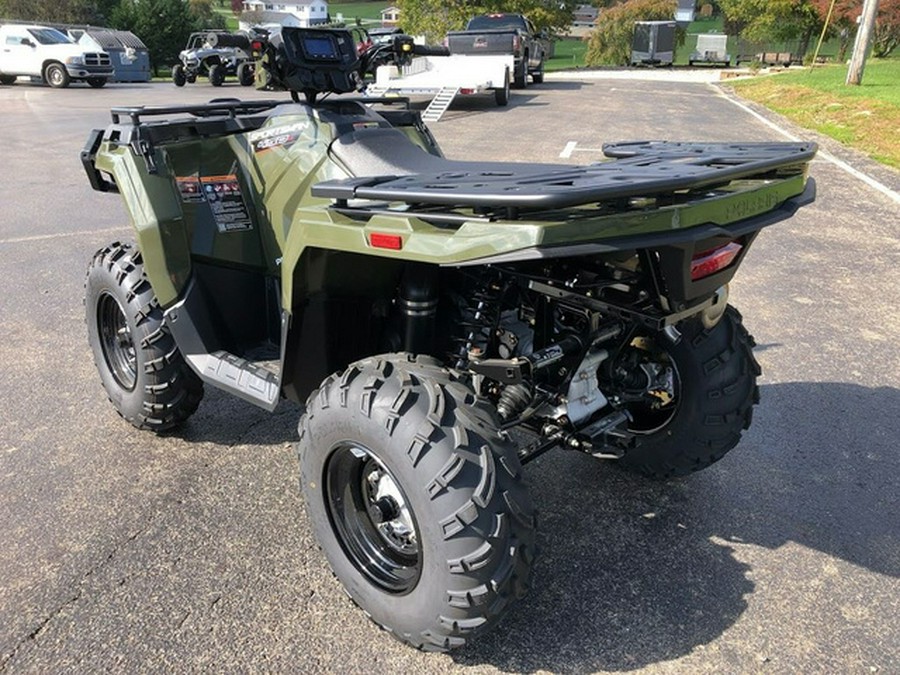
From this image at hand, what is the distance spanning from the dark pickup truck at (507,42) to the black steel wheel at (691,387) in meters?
18.6

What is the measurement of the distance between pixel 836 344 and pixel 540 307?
10.3 feet

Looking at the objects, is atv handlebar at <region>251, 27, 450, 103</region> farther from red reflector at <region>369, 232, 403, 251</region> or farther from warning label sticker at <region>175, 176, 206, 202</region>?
red reflector at <region>369, 232, 403, 251</region>

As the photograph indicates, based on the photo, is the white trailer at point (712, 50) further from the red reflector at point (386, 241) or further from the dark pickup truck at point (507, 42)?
the red reflector at point (386, 241)

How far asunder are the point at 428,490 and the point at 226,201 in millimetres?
1883

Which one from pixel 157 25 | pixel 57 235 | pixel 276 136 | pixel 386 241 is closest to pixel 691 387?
pixel 386 241

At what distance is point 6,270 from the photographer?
632 cm

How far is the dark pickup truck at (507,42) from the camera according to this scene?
20.4 metres

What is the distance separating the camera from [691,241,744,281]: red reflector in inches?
83.5

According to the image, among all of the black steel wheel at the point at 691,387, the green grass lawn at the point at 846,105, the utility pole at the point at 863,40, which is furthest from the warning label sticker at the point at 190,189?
the utility pole at the point at 863,40

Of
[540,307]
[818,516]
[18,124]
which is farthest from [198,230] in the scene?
[18,124]

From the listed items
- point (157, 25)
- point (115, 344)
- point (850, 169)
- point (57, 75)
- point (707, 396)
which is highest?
point (707, 396)

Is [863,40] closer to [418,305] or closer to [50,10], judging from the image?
[418,305]

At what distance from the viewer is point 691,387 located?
3020mm

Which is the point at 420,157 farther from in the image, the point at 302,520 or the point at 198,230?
the point at 302,520
